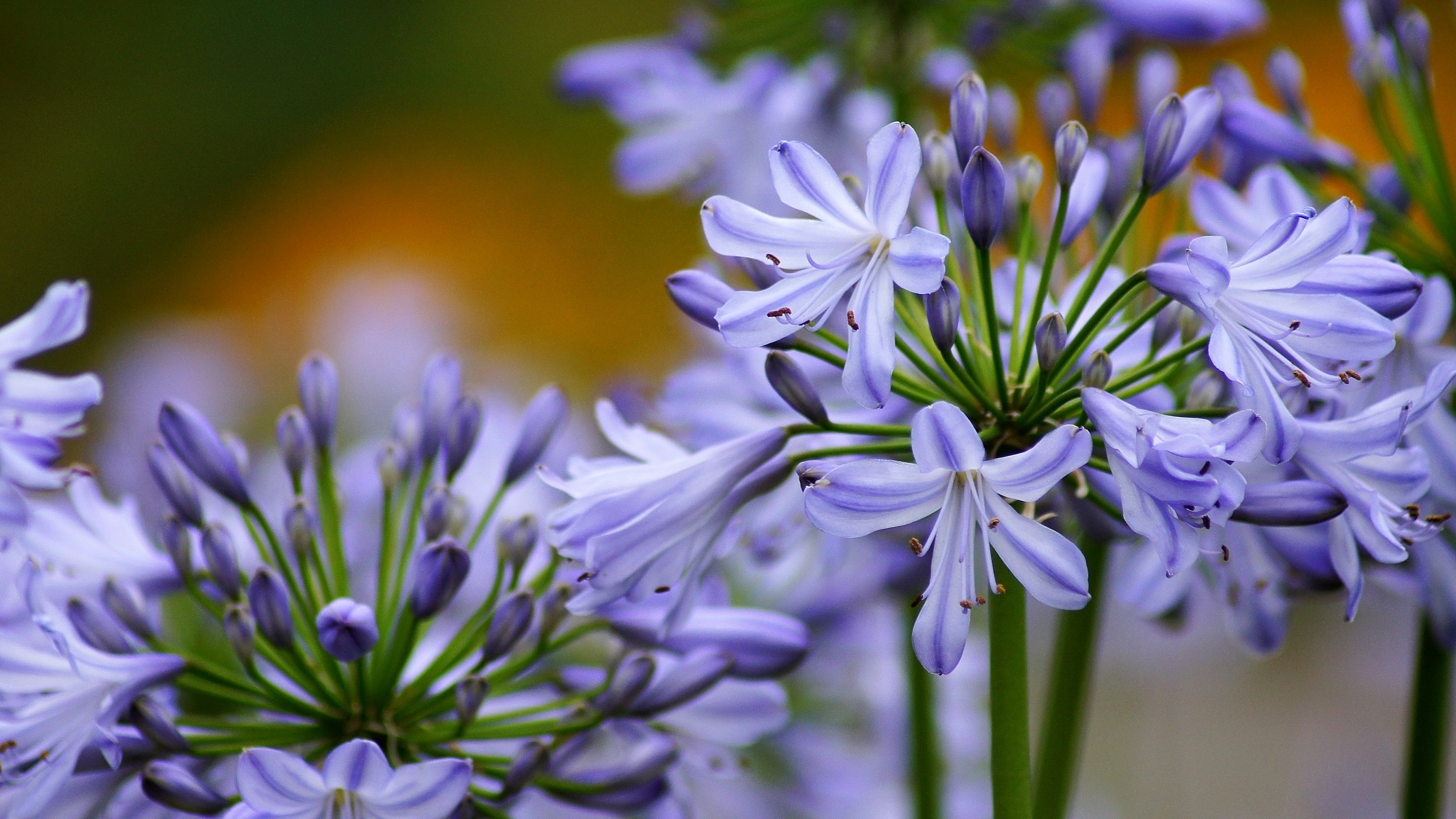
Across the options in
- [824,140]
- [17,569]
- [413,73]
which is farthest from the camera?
[413,73]

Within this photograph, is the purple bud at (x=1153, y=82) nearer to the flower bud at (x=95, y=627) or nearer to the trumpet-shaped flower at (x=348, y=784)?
the trumpet-shaped flower at (x=348, y=784)

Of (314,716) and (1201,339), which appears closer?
(1201,339)

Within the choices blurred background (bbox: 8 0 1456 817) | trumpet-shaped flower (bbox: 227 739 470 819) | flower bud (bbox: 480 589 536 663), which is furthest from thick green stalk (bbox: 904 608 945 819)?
blurred background (bbox: 8 0 1456 817)

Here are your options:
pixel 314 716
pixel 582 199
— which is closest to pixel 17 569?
pixel 314 716

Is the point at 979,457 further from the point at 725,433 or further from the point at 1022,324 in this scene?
the point at 725,433

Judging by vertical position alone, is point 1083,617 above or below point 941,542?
below
